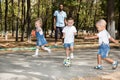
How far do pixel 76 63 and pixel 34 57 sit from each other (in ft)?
7.96

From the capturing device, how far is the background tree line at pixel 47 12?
127ft

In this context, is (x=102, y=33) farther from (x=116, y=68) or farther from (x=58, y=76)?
(x=58, y=76)

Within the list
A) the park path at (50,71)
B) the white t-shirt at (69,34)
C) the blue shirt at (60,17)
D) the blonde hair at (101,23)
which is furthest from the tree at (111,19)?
the blonde hair at (101,23)

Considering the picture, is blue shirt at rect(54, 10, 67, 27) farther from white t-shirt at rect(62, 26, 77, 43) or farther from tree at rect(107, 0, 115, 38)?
tree at rect(107, 0, 115, 38)

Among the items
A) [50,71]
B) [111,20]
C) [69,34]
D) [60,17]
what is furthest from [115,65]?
[111,20]

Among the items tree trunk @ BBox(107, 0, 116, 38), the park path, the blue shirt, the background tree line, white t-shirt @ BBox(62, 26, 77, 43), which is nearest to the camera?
the park path

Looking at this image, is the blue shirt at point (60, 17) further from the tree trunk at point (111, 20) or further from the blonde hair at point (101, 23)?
the tree trunk at point (111, 20)

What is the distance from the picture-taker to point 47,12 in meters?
71.8

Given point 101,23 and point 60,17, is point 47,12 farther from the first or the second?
point 101,23

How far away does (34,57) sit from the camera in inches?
530

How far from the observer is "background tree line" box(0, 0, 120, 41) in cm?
3878

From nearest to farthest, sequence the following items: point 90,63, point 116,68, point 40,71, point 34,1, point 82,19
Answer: point 40,71
point 116,68
point 90,63
point 34,1
point 82,19

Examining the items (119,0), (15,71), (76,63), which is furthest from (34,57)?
(119,0)

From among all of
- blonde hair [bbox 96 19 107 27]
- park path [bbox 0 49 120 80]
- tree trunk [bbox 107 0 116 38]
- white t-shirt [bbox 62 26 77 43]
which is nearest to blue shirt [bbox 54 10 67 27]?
white t-shirt [bbox 62 26 77 43]
